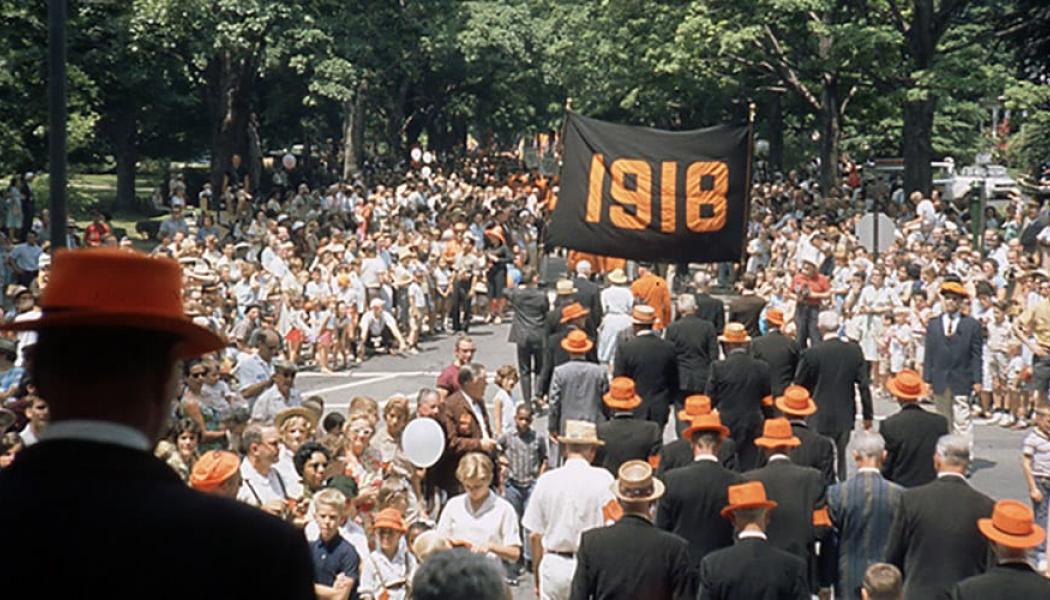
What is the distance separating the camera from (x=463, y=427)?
12.1 m

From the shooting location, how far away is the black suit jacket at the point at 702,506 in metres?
9.08

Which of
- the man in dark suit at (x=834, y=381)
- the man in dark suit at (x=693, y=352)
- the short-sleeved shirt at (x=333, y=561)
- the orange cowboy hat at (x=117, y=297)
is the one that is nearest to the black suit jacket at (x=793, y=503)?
the short-sleeved shirt at (x=333, y=561)

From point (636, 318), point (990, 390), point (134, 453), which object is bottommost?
point (990, 390)

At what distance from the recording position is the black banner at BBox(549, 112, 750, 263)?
16188 mm

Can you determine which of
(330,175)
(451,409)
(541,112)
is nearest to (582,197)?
(451,409)

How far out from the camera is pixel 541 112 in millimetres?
79438

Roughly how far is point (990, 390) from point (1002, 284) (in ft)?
14.6

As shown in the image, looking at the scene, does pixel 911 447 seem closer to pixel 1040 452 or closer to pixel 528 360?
pixel 1040 452

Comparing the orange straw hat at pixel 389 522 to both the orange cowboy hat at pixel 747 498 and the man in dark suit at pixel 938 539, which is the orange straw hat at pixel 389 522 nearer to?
the orange cowboy hat at pixel 747 498

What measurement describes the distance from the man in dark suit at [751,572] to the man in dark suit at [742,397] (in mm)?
4917

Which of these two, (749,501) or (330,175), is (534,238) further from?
(330,175)

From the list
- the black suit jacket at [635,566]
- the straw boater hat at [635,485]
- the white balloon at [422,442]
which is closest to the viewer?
the black suit jacket at [635,566]

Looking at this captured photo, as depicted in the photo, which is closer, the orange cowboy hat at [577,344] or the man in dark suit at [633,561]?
the man in dark suit at [633,561]

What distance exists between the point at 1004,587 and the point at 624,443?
162 inches
